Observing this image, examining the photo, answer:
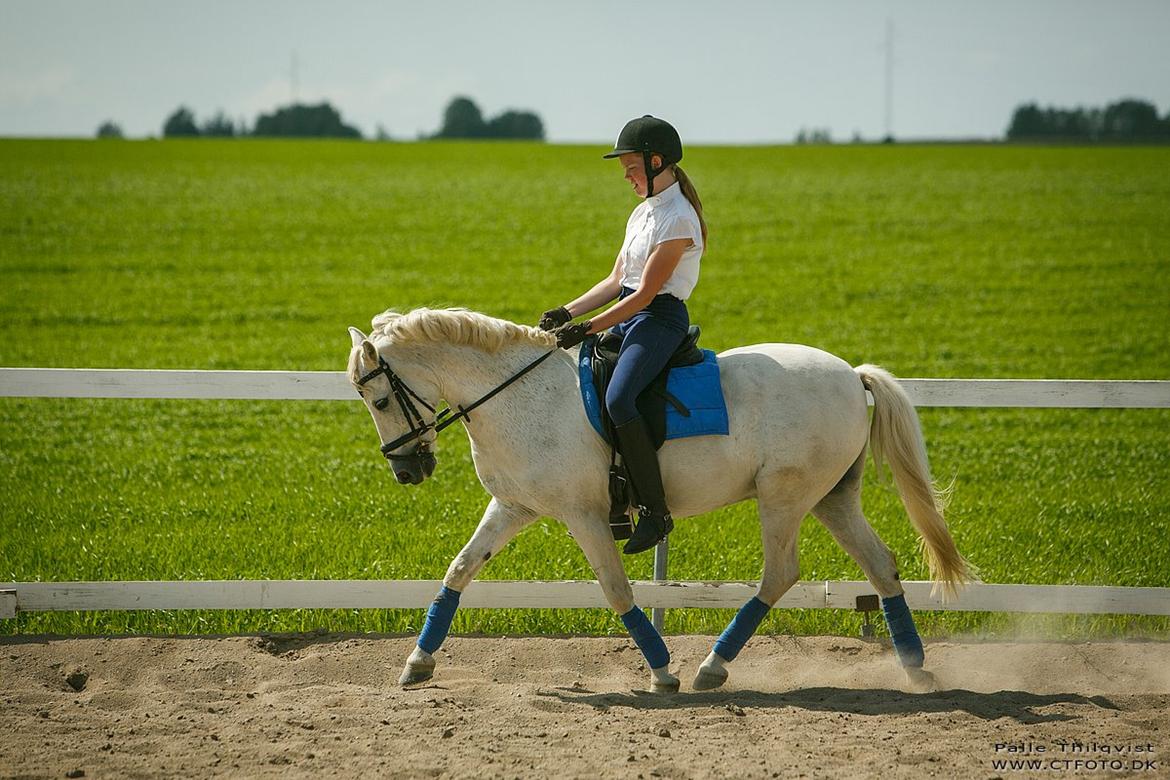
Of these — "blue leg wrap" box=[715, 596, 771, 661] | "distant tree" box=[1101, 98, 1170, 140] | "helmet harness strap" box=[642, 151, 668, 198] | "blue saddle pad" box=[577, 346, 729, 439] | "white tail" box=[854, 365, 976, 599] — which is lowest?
"blue leg wrap" box=[715, 596, 771, 661]

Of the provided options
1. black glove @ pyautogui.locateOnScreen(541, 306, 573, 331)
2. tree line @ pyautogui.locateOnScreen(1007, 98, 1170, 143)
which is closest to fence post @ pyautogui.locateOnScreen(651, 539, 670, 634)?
black glove @ pyautogui.locateOnScreen(541, 306, 573, 331)

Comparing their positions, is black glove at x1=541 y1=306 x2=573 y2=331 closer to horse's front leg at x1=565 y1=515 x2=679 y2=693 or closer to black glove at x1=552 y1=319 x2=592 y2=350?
black glove at x1=552 y1=319 x2=592 y2=350

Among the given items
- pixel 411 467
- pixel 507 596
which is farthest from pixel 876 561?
pixel 411 467

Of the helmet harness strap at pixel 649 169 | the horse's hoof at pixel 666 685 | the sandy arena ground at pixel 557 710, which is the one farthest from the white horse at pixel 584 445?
the helmet harness strap at pixel 649 169

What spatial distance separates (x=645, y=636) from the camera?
549 centimetres

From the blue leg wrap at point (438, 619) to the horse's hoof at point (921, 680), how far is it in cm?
249

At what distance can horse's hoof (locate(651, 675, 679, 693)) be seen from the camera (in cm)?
553

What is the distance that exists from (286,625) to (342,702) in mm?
1717

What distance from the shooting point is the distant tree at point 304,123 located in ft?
311

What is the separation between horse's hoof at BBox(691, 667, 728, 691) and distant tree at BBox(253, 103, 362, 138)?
307ft

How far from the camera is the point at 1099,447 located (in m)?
12.9

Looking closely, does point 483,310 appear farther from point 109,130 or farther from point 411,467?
point 109,130

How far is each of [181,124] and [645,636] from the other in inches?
4135

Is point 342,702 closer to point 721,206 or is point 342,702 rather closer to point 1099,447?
point 1099,447
